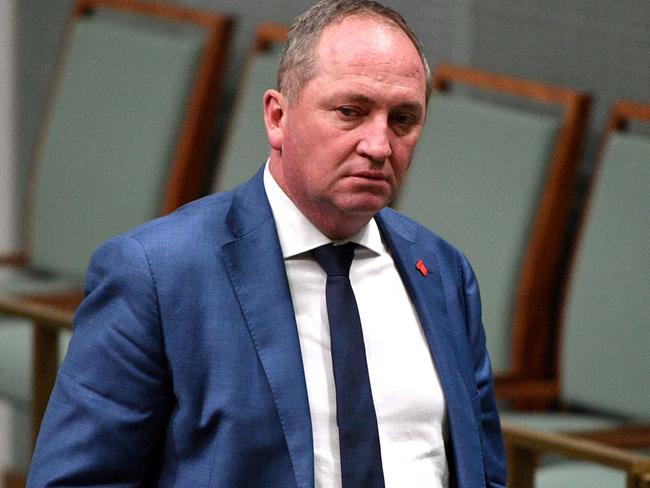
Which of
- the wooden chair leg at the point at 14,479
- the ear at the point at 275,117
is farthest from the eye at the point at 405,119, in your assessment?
the wooden chair leg at the point at 14,479

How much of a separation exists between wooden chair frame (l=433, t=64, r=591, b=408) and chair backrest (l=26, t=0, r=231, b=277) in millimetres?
844

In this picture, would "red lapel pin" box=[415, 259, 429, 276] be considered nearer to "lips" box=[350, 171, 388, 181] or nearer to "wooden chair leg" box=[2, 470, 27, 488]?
"lips" box=[350, 171, 388, 181]

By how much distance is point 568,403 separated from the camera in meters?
2.52

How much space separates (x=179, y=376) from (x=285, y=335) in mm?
99

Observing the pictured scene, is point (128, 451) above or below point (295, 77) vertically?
below

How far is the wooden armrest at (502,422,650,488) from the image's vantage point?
1.71 metres

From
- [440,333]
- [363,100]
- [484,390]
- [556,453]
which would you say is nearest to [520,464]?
[556,453]

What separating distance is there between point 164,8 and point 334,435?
2.16m

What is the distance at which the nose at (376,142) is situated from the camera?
1.19 meters

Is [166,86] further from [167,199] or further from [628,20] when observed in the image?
[628,20]

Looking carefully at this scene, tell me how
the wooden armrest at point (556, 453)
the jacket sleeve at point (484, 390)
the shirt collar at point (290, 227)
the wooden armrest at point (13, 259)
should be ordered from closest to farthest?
the shirt collar at point (290, 227) → the jacket sleeve at point (484, 390) → the wooden armrest at point (556, 453) → the wooden armrest at point (13, 259)

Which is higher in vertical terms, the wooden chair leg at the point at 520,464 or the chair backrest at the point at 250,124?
the chair backrest at the point at 250,124

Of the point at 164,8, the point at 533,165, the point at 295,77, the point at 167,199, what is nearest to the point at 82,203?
the point at 167,199

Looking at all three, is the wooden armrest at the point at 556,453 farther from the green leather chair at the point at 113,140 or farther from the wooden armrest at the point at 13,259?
the wooden armrest at the point at 13,259
